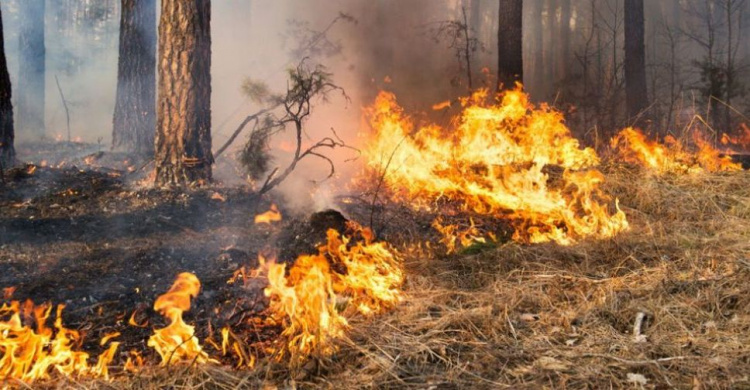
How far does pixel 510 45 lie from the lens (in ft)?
29.9

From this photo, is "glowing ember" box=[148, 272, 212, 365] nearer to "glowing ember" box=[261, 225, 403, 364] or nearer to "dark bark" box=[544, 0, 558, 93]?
"glowing ember" box=[261, 225, 403, 364]

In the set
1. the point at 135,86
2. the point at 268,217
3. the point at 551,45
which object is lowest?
the point at 268,217

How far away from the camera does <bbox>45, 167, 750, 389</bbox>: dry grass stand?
8.96 ft

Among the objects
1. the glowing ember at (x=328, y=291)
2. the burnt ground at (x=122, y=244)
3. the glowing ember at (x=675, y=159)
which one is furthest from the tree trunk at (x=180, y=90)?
the glowing ember at (x=675, y=159)

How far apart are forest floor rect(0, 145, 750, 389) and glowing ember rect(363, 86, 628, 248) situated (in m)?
0.45

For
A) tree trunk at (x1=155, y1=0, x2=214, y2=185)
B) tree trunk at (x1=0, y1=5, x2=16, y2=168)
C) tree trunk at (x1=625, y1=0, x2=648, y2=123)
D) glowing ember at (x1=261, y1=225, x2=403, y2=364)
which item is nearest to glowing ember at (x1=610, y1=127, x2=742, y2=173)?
glowing ember at (x1=261, y1=225, x2=403, y2=364)

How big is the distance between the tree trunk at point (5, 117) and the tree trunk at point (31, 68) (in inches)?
233

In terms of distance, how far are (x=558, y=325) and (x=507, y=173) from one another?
10.8 ft

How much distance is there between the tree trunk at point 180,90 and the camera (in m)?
6.05

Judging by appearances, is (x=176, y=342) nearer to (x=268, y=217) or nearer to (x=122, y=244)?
(x=122, y=244)

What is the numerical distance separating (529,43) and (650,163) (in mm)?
29775

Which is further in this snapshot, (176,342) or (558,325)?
(558,325)

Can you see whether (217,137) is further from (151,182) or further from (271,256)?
(271,256)

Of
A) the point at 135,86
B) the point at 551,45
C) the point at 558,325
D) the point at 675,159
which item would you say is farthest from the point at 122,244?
the point at 551,45
